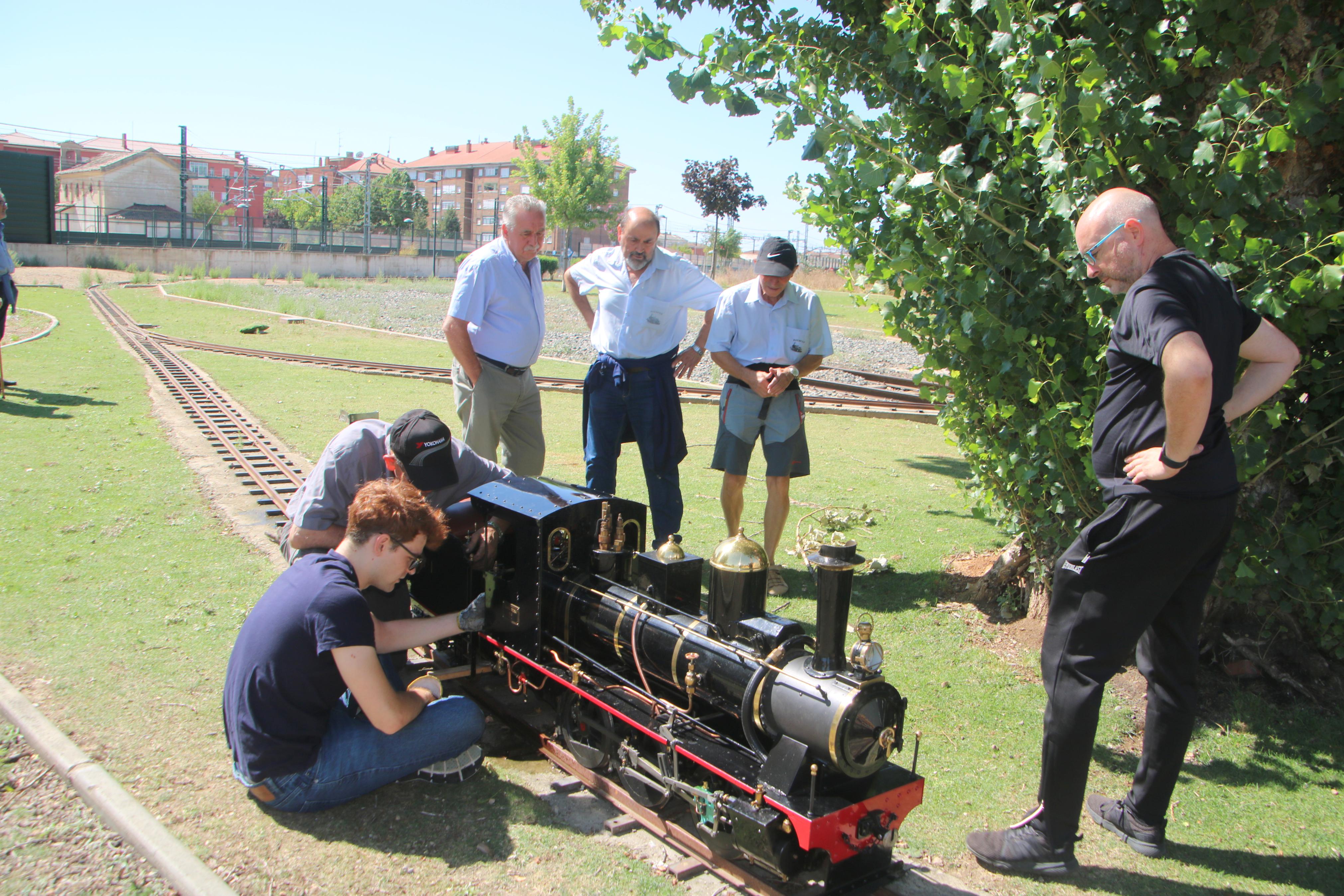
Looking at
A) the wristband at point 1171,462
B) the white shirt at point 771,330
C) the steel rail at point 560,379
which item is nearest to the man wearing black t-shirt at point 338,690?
the wristband at point 1171,462

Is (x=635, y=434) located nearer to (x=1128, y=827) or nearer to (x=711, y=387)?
(x=1128, y=827)

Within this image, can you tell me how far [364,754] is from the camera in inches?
137

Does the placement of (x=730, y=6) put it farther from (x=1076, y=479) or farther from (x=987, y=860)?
(x=987, y=860)

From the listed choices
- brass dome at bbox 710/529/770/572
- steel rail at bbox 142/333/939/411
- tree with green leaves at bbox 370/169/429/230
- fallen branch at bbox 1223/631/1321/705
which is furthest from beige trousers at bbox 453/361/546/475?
tree with green leaves at bbox 370/169/429/230

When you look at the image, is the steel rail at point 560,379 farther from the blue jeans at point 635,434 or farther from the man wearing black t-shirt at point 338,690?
the man wearing black t-shirt at point 338,690

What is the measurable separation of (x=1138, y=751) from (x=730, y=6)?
508 cm

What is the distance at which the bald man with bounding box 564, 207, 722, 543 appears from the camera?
5828 millimetres

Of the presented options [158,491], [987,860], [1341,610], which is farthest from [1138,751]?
[158,491]

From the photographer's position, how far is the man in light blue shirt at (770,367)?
6.00 metres

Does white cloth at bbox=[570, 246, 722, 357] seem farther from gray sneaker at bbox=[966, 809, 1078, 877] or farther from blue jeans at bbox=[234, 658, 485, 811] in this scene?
gray sneaker at bbox=[966, 809, 1078, 877]

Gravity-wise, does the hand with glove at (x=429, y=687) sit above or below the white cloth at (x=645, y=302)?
below

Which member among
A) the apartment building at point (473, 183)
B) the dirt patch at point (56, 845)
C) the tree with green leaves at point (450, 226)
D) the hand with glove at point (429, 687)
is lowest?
the dirt patch at point (56, 845)

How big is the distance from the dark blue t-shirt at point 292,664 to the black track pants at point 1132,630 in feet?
8.23

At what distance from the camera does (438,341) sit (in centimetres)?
2052
